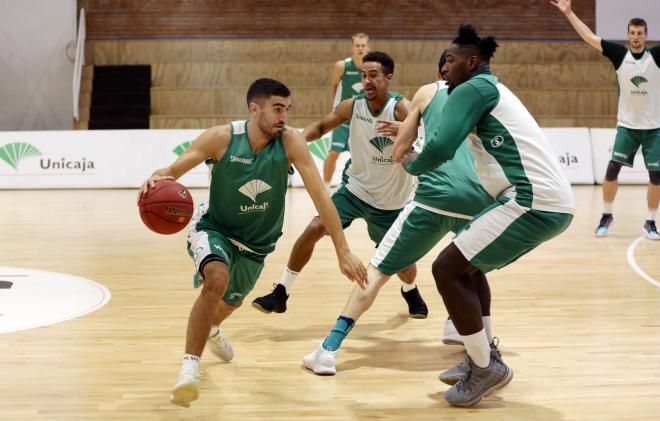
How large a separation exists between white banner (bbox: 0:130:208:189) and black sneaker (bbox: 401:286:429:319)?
8.39m

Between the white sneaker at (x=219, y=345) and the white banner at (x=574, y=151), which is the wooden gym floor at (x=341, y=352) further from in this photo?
the white banner at (x=574, y=151)

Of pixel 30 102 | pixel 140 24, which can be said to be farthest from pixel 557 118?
pixel 30 102

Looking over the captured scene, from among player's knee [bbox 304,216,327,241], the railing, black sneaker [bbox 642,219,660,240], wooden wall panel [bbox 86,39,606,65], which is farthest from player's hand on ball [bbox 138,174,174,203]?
wooden wall panel [bbox 86,39,606,65]

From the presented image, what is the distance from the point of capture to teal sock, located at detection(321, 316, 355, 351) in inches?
170

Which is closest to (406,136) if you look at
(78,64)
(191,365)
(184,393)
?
(191,365)

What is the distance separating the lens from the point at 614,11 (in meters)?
17.2

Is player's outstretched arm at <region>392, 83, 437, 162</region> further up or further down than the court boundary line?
further up

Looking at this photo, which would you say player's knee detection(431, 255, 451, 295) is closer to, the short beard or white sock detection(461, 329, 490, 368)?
white sock detection(461, 329, 490, 368)

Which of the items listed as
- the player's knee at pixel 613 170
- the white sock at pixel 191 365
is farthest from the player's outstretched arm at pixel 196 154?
the player's knee at pixel 613 170

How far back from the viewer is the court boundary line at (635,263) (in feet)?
21.5

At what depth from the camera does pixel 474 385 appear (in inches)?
149

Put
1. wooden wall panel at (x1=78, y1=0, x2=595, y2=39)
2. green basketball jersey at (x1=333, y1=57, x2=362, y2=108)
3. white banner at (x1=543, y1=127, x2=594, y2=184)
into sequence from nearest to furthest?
1. green basketball jersey at (x1=333, y1=57, x2=362, y2=108)
2. white banner at (x1=543, y1=127, x2=594, y2=184)
3. wooden wall panel at (x1=78, y1=0, x2=595, y2=39)

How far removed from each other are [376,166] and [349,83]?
5723mm

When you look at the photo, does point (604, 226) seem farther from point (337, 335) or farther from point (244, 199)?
point (244, 199)
